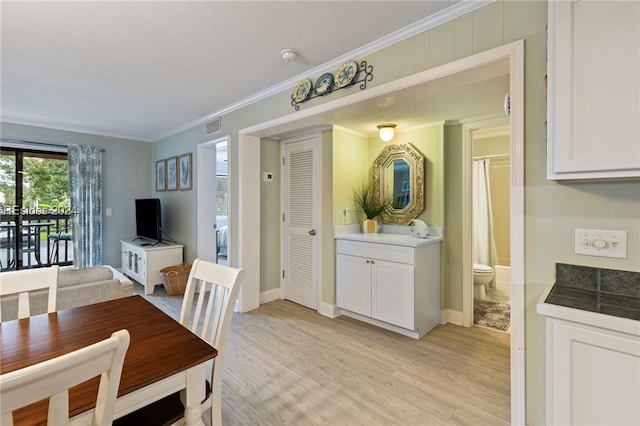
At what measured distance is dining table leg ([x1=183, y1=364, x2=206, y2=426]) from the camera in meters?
1.07

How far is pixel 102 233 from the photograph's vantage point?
493 cm

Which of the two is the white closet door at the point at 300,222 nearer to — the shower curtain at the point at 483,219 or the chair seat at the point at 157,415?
the chair seat at the point at 157,415

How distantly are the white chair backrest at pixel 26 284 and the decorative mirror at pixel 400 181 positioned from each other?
297cm

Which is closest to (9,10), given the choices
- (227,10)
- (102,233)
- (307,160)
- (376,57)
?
(227,10)

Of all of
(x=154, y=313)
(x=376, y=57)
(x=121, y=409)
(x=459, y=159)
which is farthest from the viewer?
(x=459, y=159)

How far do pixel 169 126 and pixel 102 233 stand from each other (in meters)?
2.12

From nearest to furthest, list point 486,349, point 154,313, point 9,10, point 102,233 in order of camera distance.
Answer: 1. point 154,313
2. point 9,10
3. point 486,349
4. point 102,233

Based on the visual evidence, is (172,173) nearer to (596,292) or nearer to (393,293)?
(393,293)

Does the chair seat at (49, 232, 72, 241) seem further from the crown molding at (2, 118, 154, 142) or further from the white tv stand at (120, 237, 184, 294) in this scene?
the crown molding at (2, 118, 154, 142)

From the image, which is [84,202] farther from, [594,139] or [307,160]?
[594,139]

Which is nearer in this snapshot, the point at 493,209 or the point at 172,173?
the point at 493,209

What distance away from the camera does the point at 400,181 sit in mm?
3443

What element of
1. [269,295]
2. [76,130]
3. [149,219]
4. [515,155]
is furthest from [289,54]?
[76,130]

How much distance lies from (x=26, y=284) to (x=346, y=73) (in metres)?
2.31
